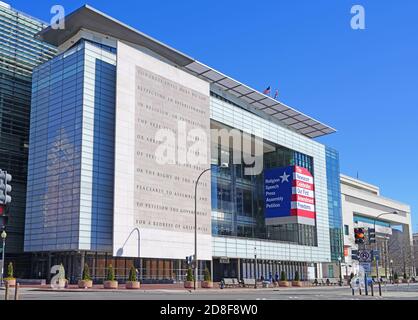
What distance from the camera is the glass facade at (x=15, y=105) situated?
61.1 metres

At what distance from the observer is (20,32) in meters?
64.9

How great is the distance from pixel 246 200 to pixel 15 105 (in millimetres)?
37295

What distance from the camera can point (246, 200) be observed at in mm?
81125

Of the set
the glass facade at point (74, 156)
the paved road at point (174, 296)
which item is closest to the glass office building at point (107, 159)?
the glass facade at point (74, 156)

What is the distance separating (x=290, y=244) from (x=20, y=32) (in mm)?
50159

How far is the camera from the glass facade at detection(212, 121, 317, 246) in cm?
7350

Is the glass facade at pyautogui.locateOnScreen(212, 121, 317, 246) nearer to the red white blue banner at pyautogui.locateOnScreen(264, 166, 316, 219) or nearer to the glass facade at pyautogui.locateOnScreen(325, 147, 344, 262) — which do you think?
the red white blue banner at pyautogui.locateOnScreen(264, 166, 316, 219)

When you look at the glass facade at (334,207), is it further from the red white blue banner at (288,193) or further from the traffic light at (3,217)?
the traffic light at (3,217)

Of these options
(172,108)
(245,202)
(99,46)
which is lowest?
(245,202)

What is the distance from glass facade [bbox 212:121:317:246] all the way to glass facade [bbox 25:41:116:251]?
19.6 m

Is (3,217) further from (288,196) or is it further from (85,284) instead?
(288,196)
